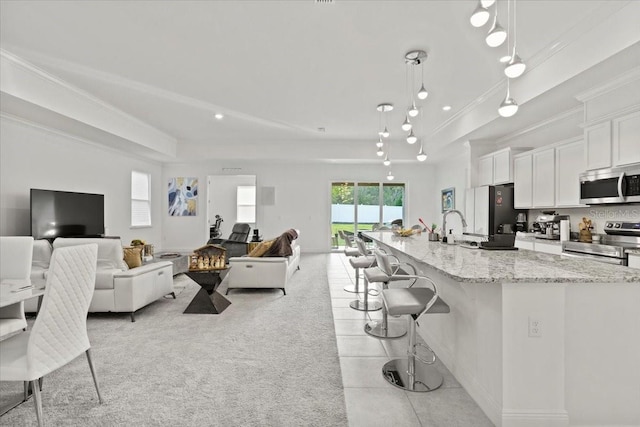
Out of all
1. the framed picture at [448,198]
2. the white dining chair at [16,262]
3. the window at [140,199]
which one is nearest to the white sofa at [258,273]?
the white dining chair at [16,262]

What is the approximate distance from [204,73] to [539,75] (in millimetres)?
4116

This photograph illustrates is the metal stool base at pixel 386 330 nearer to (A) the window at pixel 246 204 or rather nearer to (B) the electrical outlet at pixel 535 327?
(B) the electrical outlet at pixel 535 327

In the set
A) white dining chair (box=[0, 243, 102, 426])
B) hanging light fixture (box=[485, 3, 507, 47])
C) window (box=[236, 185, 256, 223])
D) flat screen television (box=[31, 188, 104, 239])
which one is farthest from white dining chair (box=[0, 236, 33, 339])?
window (box=[236, 185, 256, 223])

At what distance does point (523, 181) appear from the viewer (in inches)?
212

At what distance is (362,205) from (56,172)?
7099mm

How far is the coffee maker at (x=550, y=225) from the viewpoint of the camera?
479 centimetres

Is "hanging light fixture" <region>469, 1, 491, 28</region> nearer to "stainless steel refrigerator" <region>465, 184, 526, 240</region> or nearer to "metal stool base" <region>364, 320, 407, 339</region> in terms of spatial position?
"metal stool base" <region>364, 320, 407, 339</region>

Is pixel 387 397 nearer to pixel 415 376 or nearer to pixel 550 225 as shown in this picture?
pixel 415 376

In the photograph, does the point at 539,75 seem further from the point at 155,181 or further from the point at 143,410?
the point at 155,181

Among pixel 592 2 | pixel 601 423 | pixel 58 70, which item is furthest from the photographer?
pixel 58 70

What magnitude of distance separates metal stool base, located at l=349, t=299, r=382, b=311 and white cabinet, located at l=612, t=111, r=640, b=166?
2999 mm

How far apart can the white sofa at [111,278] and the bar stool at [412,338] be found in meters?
2.85

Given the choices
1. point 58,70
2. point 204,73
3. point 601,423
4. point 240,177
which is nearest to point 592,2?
point 601,423

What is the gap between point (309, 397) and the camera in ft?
7.05
